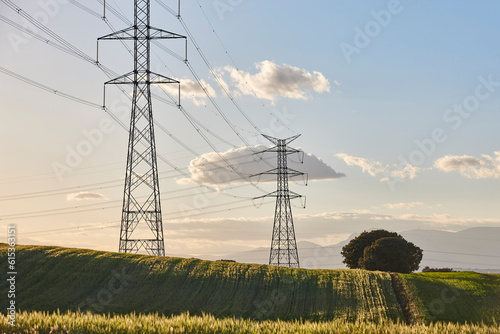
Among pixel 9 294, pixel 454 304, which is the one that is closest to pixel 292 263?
pixel 454 304

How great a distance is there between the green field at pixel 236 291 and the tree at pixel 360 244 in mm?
23954

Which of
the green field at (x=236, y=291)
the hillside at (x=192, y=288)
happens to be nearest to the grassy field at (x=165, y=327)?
the green field at (x=236, y=291)

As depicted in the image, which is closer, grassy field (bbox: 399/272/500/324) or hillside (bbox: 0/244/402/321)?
grassy field (bbox: 399/272/500/324)

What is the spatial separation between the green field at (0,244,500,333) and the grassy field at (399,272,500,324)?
0.09 m

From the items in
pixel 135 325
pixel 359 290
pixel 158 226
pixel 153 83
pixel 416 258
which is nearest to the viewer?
pixel 135 325

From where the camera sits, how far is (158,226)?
56.2m

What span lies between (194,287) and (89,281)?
10904 millimetres

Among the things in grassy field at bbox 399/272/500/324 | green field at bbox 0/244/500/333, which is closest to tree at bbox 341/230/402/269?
green field at bbox 0/244/500/333

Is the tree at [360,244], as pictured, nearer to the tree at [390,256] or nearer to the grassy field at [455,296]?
the tree at [390,256]

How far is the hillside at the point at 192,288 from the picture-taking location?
4606 cm

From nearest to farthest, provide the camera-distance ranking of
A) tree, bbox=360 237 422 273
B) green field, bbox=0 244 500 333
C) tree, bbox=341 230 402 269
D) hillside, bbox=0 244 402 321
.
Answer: green field, bbox=0 244 500 333
hillside, bbox=0 244 402 321
tree, bbox=360 237 422 273
tree, bbox=341 230 402 269

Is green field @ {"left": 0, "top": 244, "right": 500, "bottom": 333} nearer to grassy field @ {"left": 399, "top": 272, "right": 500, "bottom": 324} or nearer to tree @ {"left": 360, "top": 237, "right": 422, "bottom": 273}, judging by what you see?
grassy field @ {"left": 399, "top": 272, "right": 500, "bottom": 324}

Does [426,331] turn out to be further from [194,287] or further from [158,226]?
[158,226]

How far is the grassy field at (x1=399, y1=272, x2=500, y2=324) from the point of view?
1781 inches
